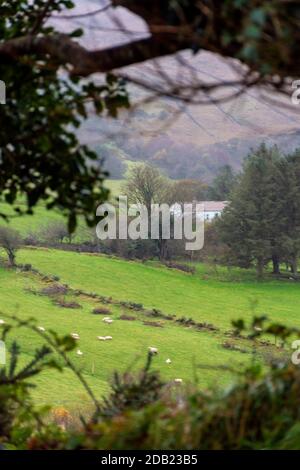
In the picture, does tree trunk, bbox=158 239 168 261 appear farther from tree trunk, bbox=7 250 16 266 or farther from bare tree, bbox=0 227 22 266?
tree trunk, bbox=7 250 16 266

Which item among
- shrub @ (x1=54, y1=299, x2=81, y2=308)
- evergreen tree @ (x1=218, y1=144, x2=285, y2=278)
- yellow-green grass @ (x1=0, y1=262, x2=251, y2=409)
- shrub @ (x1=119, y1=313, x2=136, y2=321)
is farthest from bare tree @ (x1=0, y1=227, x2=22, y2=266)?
evergreen tree @ (x1=218, y1=144, x2=285, y2=278)

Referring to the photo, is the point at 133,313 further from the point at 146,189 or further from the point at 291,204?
the point at 146,189

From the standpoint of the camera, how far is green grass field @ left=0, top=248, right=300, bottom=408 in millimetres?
32375

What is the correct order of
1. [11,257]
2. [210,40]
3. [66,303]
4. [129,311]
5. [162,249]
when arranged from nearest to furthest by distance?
[210,40] → [66,303] → [129,311] → [11,257] → [162,249]

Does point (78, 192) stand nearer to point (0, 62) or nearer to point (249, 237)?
point (0, 62)

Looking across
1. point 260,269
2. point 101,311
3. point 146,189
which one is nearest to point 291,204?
point 260,269

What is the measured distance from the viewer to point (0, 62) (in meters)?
3.56

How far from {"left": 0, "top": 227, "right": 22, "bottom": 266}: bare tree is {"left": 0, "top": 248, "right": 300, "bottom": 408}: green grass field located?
41.3 inches

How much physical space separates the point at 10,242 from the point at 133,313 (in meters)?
15.3

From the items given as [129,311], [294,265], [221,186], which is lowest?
[129,311]

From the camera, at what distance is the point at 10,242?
189ft

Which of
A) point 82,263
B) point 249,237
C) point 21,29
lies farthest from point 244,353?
point 21,29

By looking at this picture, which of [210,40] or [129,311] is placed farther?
[129,311]
